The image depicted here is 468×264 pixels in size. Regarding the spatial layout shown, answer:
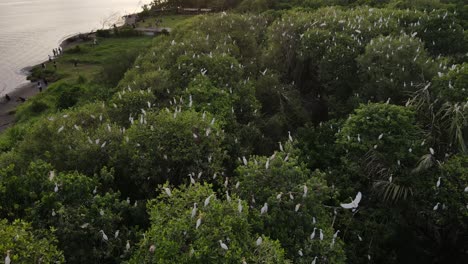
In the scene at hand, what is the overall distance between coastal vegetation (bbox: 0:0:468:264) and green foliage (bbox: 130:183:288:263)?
1.4 inches

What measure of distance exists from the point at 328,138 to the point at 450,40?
13835 millimetres

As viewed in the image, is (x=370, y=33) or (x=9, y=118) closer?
(x=370, y=33)

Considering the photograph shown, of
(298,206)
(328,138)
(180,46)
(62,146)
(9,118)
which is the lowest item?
(9,118)

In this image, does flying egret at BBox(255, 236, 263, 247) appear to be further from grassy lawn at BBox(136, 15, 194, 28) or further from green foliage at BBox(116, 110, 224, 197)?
grassy lawn at BBox(136, 15, 194, 28)

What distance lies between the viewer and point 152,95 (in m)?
17.5

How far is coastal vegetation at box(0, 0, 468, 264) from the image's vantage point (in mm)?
10039

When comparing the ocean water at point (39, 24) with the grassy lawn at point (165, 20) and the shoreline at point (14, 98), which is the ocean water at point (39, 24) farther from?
the grassy lawn at point (165, 20)

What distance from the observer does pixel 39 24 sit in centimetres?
7781

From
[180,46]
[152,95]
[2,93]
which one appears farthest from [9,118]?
[152,95]

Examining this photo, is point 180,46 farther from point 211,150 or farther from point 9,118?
point 9,118

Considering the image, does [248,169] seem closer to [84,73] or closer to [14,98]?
[14,98]

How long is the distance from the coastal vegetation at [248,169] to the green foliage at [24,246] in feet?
0.13

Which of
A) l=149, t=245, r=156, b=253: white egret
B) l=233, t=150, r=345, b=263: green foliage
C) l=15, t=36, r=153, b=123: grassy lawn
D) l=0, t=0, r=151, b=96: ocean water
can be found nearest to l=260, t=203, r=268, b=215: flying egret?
l=233, t=150, r=345, b=263: green foliage

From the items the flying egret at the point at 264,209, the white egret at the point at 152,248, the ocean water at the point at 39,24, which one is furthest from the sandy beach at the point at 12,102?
the flying egret at the point at 264,209
